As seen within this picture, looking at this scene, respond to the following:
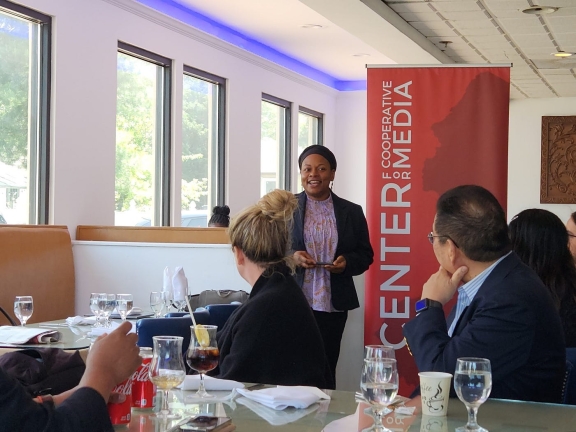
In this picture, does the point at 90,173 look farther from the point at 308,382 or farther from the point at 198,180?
the point at 308,382

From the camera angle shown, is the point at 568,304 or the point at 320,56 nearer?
the point at 568,304

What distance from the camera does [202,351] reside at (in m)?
1.92

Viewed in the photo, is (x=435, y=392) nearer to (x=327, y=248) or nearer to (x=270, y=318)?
(x=270, y=318)

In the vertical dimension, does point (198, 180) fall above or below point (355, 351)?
above

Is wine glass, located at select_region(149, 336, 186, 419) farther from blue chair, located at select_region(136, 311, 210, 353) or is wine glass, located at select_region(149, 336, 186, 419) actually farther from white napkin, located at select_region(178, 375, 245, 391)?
blue chair, located at select_region(136, 311, 210, 353)

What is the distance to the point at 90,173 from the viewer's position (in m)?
6.42

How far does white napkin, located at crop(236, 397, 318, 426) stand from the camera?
1.74 m

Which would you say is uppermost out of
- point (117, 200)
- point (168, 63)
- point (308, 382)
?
point (168, 63)

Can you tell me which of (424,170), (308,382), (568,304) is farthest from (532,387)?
(424,170)

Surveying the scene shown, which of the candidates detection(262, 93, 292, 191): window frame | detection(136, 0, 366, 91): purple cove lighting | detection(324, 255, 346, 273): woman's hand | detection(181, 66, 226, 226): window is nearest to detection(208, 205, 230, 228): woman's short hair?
detection(181, 66, 226, 226): window

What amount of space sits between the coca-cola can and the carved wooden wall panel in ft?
34.4

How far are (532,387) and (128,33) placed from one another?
5.74m

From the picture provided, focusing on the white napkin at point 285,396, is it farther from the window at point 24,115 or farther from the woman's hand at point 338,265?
the window at point 24,115

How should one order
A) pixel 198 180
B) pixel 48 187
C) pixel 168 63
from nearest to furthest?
pixel 48 187, pixel 168 63, pixel 198 180
